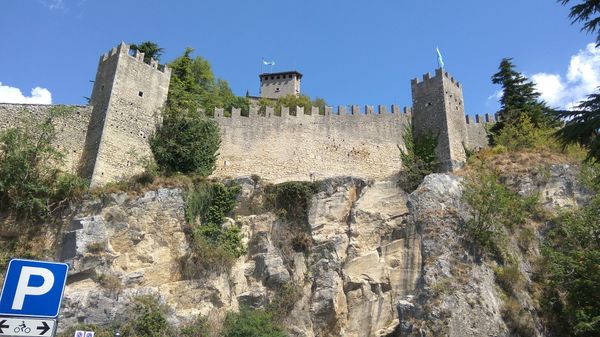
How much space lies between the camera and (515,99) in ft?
94.5

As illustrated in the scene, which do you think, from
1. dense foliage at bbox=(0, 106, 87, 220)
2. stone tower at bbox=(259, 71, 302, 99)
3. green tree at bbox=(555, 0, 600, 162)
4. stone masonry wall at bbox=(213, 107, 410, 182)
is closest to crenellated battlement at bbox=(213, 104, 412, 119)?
stone masonry wall at bbox=(213, 107, 410, 182)

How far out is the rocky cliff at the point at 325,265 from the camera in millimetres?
17891

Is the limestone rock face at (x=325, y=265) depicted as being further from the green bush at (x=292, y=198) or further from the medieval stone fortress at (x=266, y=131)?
the medieval stone fortress at (x=266, y=131)

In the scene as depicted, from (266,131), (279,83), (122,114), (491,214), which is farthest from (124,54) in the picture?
(279,83)

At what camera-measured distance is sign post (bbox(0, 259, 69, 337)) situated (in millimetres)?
4758

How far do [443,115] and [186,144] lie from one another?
13278mm

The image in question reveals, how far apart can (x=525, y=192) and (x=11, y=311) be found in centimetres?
2219

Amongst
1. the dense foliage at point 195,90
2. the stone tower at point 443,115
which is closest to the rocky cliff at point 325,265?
the stone tower at point 443,115

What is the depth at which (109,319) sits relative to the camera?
1773 cm

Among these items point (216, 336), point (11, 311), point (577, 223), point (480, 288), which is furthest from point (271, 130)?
point (11, 311)

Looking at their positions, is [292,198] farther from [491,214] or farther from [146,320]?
[491,214]

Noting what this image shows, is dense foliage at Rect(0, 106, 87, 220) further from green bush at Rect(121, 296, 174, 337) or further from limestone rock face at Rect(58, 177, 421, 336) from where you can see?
green bush at Rect(121, 296, 174, 337)

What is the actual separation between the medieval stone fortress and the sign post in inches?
682

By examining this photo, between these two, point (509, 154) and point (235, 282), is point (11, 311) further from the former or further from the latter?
point (509, 154)
